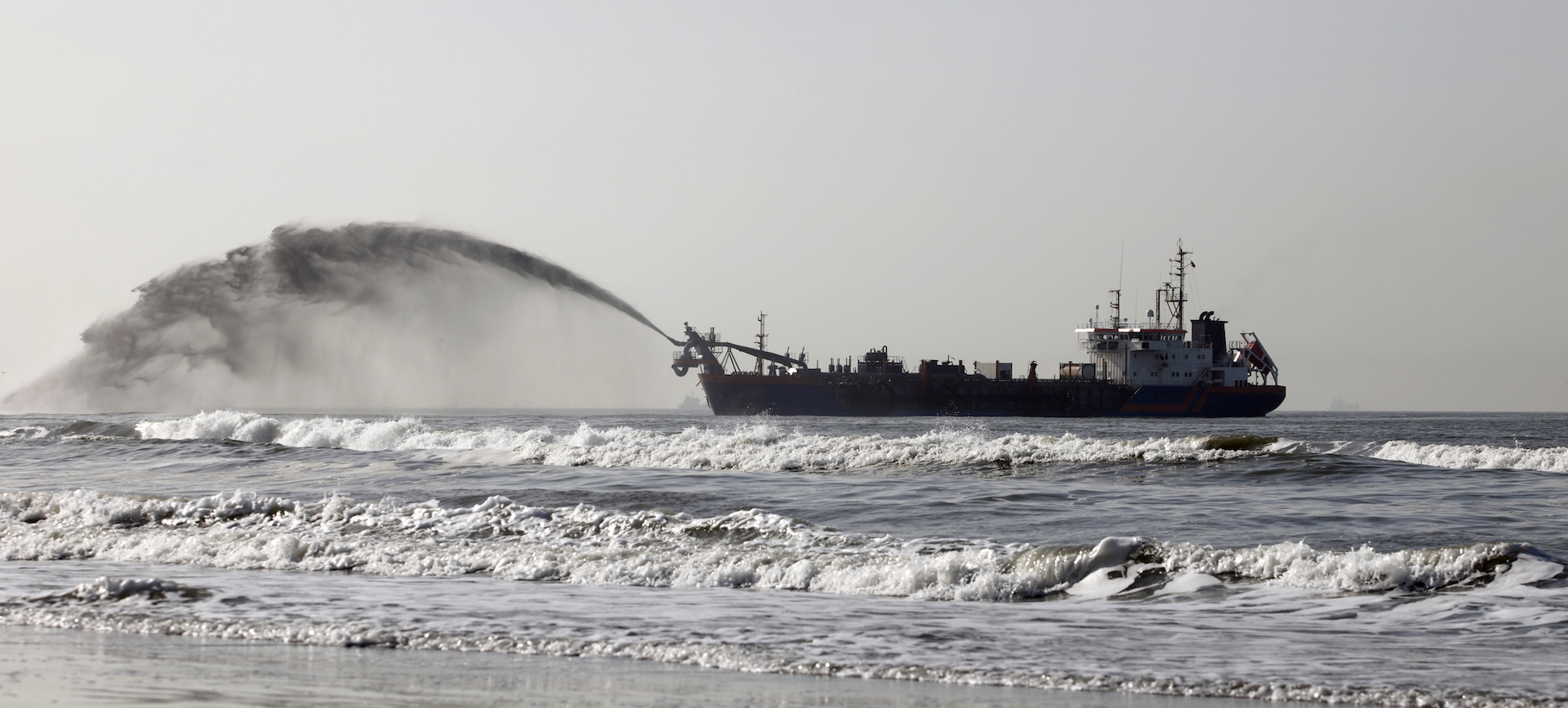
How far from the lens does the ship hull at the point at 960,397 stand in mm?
79375

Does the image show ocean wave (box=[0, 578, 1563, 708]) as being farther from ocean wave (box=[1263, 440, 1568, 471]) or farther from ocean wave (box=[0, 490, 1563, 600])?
ocean wave (box=[1263, 440, 1568, 471])

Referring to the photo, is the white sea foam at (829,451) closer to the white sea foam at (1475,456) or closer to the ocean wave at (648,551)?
the white sea foam at (1475,456)

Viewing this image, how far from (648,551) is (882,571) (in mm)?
2847

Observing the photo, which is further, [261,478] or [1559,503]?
[261,478]

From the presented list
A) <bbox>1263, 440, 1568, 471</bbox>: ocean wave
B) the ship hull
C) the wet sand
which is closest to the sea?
the wet sand

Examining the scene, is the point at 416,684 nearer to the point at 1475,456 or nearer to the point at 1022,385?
the point at 1475,456

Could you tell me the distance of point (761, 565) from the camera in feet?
37.2

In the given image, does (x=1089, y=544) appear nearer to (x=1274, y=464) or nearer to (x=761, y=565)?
(x=761, y=565)

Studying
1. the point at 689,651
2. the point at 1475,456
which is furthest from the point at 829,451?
the point at 689,651

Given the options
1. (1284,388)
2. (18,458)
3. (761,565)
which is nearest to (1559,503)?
(761,565)

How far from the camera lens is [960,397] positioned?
79.8 metres

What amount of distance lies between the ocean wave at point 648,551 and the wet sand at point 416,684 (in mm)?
3644

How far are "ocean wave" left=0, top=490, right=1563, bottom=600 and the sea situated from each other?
0.13ft

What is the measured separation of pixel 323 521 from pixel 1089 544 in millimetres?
9630
